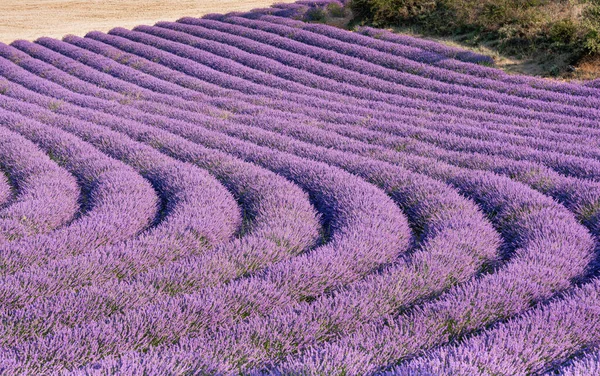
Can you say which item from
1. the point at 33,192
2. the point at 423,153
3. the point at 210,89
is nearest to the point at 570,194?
the point at 423,153

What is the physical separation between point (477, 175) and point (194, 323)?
3.42 m

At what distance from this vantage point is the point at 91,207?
5289 mm

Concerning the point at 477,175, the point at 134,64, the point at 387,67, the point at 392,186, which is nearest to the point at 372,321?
the point at 392,186

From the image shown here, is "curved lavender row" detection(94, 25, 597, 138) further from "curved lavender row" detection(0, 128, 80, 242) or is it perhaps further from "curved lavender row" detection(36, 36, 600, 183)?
"curved lavender row" detection(0, 128, 80, 242)

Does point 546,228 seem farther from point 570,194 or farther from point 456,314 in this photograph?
point 456,314

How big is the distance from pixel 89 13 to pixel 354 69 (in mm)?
19129

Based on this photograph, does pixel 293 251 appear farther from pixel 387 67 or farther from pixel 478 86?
pixel 387 67

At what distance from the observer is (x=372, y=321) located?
323 centimetres

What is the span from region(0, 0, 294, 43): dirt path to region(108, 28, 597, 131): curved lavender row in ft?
28.8

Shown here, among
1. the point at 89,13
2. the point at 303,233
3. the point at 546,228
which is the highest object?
the point at 546,228

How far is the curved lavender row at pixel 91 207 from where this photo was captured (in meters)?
4.10

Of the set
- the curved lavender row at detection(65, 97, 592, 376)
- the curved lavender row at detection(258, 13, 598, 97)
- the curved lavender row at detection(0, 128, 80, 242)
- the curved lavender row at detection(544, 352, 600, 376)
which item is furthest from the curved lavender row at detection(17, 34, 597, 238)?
the curved lavender row at detection(258, 13, 598, 97)

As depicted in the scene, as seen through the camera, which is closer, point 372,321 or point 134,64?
point 372,321

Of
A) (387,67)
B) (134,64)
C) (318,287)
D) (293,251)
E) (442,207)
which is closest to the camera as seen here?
(318,287)
